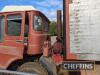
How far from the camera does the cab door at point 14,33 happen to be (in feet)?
32.2

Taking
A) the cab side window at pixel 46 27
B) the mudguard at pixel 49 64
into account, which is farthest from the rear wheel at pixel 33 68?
the cab side window at pixel 46 27

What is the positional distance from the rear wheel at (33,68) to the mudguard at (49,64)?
13cm

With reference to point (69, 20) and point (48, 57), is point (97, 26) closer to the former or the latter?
point (69, 20)

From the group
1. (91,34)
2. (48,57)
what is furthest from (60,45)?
(91,34)

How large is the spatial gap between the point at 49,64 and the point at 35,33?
0.89 m

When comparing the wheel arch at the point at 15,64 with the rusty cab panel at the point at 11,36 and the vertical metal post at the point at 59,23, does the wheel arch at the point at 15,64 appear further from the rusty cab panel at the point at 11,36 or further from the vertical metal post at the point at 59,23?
the vertical metal post at the point at 59,23

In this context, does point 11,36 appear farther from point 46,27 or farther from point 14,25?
point 46,27

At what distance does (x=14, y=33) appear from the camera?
32.7 ft

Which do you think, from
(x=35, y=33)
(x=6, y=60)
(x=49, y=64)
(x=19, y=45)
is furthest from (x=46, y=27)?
(x=6, y=60)

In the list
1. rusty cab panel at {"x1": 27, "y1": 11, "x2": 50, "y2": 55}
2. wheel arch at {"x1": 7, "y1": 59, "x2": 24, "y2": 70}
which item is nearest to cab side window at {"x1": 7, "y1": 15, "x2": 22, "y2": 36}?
rusty cab panel at {"x1": 27, "y1": 11, "x2": 50, "y2": 55}

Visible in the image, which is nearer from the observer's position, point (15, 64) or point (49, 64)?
point (49, 64)

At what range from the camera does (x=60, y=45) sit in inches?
385

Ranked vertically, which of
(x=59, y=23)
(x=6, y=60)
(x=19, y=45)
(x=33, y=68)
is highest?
(x=59, y=23)

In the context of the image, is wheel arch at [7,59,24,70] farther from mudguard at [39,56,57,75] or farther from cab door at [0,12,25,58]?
mudguard at [39,56,57,75]
